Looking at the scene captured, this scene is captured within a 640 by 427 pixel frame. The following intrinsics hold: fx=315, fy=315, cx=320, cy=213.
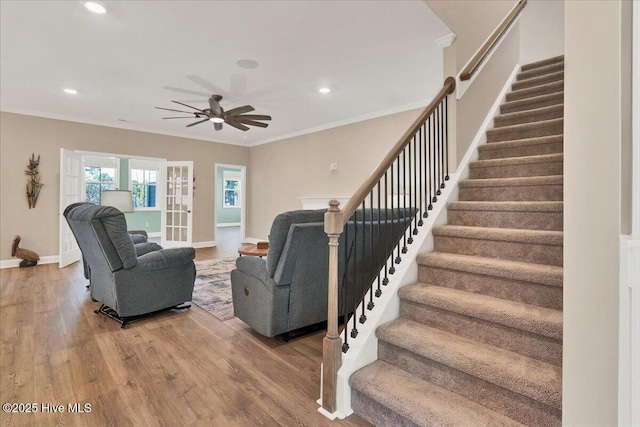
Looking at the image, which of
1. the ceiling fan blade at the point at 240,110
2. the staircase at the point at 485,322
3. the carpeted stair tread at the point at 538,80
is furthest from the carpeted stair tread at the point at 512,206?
the ceiling fan blade at the point at 240,110

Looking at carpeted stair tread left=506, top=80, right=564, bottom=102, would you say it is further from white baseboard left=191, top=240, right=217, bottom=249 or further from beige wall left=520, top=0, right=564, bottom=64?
white baseboard left=191, top=240, right=217, bottom=249

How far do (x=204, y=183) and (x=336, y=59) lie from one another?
5131 millimetres

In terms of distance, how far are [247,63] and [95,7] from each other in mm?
1447

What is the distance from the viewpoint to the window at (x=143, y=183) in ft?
30.0

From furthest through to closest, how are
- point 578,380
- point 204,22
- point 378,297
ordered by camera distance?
point 204,22 → point 378,297 → point 578,380

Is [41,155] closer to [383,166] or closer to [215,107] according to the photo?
[215,107]

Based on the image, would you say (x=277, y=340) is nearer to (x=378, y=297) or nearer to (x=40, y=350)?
(x=378, y=297)

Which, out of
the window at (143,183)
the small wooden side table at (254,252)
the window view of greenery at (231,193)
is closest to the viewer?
the small wooden side table at (254,252)

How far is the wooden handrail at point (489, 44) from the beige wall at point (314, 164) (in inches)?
63.6

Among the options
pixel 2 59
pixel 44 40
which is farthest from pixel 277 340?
pixel 2 59

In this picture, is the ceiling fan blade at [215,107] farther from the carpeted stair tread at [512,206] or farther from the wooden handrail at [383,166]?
the carpeted stair tread at [512,206]

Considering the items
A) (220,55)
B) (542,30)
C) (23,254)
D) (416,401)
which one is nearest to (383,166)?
(416,401)

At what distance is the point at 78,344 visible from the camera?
2451 mm

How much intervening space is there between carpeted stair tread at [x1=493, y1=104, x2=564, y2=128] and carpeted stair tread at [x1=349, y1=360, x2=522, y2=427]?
282 centimetres
